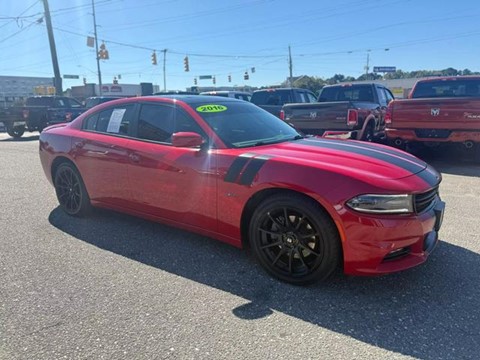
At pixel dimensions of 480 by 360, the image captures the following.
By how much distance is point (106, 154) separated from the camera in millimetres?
4219

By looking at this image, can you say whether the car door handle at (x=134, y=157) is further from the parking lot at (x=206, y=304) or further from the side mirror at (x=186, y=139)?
the parking lot at (x=206, y=304)

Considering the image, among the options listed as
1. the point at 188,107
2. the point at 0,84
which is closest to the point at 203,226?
the point at 188,107

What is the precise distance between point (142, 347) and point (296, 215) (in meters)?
1.45

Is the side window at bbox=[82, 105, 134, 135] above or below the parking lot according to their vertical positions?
above

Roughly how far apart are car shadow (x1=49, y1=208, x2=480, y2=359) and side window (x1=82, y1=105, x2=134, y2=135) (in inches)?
50.2

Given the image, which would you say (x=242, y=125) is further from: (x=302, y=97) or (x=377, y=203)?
(x=302, y=97)

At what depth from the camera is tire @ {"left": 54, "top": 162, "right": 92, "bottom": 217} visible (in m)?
4.68

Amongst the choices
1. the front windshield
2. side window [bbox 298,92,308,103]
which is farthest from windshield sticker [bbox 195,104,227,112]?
side window [bbox 298,92,308,103]

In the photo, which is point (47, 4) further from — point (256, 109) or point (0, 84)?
point (0, 84)

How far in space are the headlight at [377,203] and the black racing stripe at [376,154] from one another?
47 cm

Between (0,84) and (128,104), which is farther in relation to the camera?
(0,84)

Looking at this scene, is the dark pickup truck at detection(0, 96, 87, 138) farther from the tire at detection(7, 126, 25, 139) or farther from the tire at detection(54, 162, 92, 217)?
the tire at detection(54, 162, 92, 217)

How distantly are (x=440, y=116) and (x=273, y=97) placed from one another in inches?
251

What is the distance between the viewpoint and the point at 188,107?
3799 millimetres
